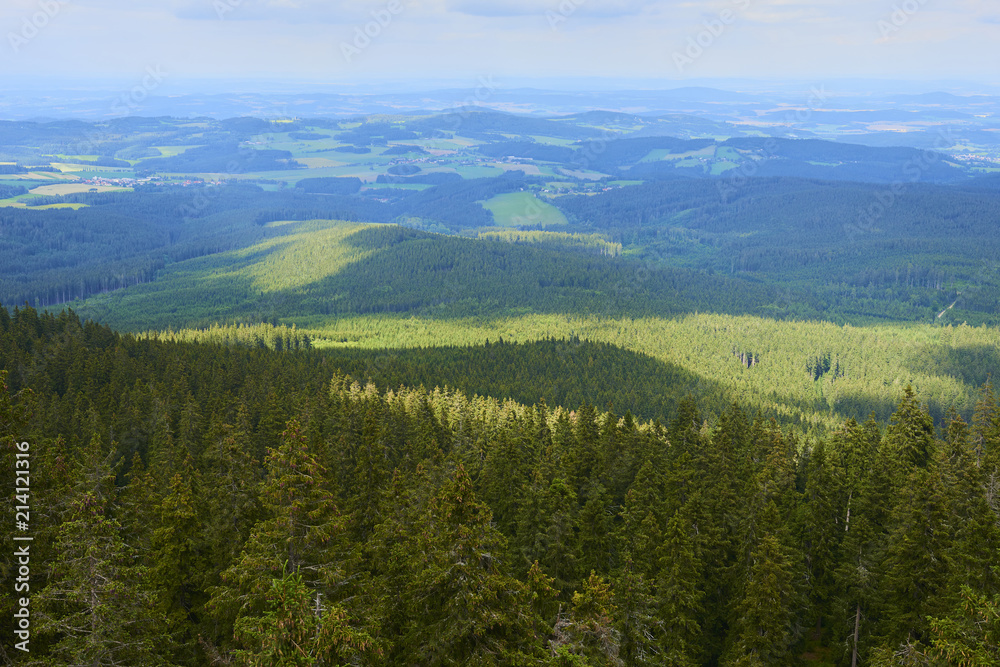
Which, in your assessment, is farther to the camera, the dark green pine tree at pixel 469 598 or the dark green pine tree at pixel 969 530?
the dark green pine tree at pixel 969 530

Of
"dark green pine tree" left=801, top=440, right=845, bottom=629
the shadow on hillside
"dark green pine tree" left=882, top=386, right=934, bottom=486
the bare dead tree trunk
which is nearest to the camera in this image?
the bare dead tree trunk

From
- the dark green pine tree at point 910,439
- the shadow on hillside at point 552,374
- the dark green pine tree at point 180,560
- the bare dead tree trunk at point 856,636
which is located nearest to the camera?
the dark green pine tree at point 180,560

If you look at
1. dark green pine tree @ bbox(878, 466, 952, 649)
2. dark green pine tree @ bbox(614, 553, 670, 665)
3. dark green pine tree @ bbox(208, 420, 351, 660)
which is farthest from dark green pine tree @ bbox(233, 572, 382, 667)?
dark green pine tree @ bbox(878, 466, 952, 649)

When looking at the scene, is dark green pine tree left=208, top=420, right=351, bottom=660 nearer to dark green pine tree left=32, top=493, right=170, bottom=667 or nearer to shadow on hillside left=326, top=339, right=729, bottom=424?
dark green pine tree left=32, top=493, right=170, bottom=667

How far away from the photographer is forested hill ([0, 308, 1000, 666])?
24.4m

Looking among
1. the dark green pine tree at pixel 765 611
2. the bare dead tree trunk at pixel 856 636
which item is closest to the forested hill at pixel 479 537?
the dark green pine tree at pixel 765 611

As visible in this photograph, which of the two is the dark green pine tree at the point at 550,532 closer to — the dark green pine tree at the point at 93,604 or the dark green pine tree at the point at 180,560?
the dark green pine tree at the point at 180,560

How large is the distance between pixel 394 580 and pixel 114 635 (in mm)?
14119

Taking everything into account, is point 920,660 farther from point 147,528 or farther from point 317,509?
point 147,528

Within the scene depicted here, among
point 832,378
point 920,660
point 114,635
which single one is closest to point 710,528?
point 920,660

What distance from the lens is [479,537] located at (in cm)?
2481

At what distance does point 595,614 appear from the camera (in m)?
27.1

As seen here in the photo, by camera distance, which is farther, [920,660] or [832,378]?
[832,378]

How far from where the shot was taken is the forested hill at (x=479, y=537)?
24406 millimetres
